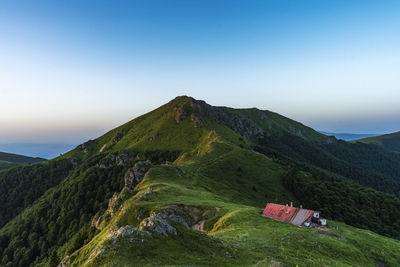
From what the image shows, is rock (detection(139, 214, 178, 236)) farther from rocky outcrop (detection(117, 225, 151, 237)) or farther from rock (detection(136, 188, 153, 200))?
rock (detection(136, 188, 153, 200))

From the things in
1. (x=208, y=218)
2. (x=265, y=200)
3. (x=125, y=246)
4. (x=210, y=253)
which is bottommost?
(x=265, y=200)

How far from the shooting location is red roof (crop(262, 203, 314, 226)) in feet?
185

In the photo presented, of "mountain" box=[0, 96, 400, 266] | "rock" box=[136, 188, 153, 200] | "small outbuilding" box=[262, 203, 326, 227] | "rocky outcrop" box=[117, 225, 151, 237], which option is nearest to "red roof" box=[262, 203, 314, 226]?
"small outbuilding" box=[262, 203, 326, 227]

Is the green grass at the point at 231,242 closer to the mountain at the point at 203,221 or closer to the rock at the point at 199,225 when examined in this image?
the mountain at the point at 203,221

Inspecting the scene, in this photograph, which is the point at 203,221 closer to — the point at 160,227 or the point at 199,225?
the point at 199,225

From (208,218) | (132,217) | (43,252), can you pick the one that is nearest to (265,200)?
(208,218)

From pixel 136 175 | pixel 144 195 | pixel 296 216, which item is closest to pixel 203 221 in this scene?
pixel 144 195

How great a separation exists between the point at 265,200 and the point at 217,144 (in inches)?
2473

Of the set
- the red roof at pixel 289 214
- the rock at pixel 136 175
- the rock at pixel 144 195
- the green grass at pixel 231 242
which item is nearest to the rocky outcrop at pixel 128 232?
the green grass at pixel 231 242

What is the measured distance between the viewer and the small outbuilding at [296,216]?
56100 mm

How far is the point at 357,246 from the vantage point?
147 feet

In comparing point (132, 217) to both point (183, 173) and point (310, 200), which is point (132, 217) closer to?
point (183, 173)

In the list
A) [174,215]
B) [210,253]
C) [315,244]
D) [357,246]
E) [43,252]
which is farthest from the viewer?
[43,252]

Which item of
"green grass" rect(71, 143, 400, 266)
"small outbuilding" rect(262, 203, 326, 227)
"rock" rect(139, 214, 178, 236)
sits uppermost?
"rock" rect(139, 214, 178, 236)
